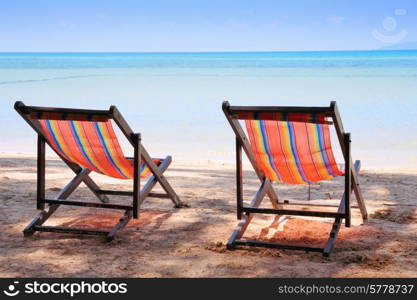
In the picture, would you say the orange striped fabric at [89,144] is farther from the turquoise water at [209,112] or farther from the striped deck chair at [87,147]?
the turquoise water at [209,112]

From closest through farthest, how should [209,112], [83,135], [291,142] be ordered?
[291,142] < [83,135] < [209,112]

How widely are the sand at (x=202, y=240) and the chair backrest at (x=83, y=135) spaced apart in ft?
1.64

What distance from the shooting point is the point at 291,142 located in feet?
13.5

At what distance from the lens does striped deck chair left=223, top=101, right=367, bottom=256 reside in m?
3.90

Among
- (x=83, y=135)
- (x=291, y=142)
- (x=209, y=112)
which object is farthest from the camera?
(x=209, y=112)

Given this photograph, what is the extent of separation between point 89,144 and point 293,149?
133 cm

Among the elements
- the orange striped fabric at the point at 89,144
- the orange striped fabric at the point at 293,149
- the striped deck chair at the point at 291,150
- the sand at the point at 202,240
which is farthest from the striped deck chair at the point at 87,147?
the orange striped fabric at the point at 293,149

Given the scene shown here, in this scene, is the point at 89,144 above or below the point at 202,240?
above

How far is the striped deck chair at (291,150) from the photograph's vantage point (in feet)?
12.8

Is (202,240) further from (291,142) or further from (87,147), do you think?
(87,147)

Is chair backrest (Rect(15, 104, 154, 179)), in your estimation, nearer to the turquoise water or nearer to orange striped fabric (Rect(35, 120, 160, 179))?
orange striped fabric (Rect(35, 120, 160, 179))

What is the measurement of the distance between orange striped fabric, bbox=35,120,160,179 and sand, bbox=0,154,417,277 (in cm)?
48

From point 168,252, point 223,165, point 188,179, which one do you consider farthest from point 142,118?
point 168,252

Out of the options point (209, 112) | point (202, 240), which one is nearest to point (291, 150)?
point (202, 240)
